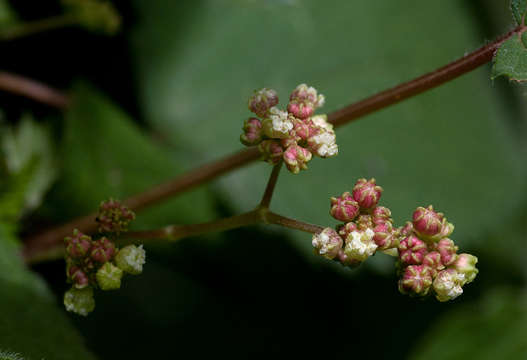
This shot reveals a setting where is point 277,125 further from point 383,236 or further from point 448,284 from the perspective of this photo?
point 448,284

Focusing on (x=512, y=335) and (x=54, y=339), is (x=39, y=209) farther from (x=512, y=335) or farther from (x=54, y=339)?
(x=512, y=335)

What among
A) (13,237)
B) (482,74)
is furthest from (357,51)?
(13,237)

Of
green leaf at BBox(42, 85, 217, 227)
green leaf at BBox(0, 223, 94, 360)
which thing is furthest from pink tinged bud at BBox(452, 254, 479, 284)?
green leaf at BBox(42, 85, 217, 227)

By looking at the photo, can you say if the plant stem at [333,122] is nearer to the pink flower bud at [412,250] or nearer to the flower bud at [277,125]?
the flower bud at [277,125]

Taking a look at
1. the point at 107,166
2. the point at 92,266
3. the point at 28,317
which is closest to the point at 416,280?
Result: the point at 92,266

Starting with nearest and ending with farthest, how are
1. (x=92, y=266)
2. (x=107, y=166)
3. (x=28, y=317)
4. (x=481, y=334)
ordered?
(x=92, y=266) < (x=28, y=317) < (x=107, y=166) < (x=481, y=334)

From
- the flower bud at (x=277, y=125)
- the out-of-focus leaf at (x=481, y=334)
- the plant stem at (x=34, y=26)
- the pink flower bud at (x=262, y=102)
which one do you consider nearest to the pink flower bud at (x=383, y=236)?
the flower bud at (x=277, y=125)

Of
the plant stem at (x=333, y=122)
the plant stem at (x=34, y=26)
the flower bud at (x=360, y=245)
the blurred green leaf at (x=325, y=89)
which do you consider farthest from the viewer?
the blurred green leaf at (x=325, y=89)
